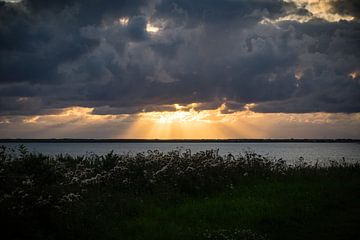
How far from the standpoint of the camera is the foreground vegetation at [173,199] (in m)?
11.8

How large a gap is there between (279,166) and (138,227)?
14492 mm

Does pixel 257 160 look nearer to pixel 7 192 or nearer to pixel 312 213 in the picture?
pixel 312 213

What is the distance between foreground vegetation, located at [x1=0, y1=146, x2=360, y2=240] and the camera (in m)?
11.8

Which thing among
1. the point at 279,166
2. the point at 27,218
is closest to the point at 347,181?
the point at 279,166

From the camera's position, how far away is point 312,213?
15.8 m

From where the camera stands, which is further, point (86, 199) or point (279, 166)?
point (279, 166)

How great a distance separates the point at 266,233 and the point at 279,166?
13.3 meters

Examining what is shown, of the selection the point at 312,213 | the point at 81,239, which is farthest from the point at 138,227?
the point at 312,213

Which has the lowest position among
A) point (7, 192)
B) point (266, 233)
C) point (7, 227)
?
point (266, 233)

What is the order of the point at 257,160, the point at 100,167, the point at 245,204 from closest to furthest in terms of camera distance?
the point at 245,204
the point at 100,167
the point at 257,160

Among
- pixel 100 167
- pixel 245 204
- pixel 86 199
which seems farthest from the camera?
pixel 100 167

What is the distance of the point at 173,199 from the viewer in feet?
59.2

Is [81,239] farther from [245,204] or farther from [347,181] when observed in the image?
[347,181]

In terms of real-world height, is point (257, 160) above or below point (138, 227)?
above
